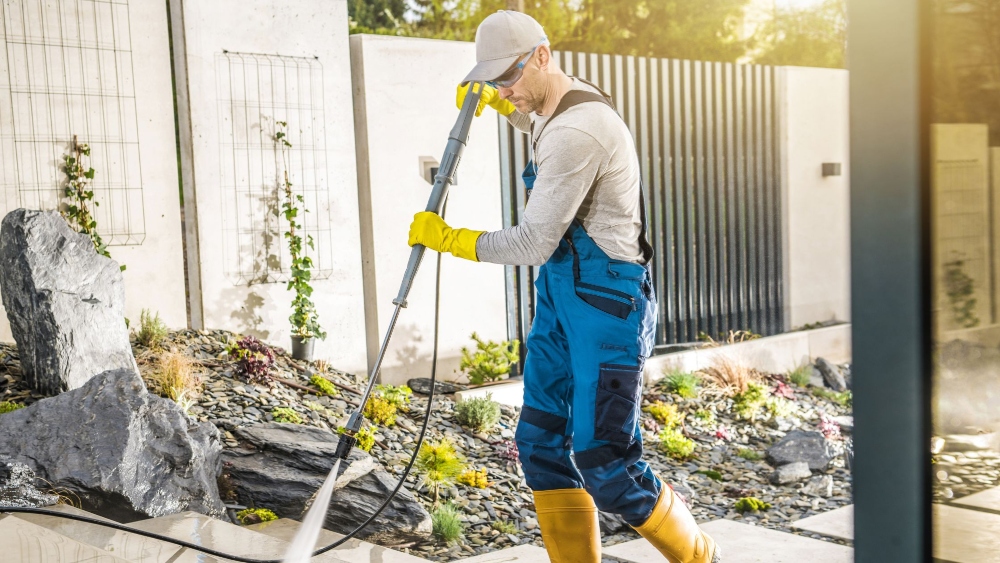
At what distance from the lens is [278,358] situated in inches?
267

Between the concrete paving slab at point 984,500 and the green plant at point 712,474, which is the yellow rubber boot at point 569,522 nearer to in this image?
the concrete paving slab at point 984,500

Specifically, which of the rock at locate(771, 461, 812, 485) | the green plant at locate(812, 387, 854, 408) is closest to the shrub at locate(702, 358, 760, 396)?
the green plant at locate(812, 387, 854, 408)

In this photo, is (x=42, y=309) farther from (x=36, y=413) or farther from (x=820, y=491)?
(x=820, y=491)

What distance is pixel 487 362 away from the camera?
753 centimetres

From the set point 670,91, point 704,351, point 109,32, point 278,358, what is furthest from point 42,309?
point 670,91

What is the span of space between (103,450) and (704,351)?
5777mm

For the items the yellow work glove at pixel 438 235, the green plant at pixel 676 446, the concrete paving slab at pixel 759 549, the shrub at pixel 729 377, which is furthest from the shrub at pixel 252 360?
the shrub at pixel 729 377

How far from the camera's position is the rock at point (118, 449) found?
13.0 ft

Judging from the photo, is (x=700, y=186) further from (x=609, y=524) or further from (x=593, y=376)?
(x=593, y=376)

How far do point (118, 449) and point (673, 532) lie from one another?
7.72 ft

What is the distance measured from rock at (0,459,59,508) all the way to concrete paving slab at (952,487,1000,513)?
11.4ft

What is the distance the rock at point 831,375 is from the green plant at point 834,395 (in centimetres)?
26

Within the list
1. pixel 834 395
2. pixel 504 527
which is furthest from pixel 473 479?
pixel 834 395

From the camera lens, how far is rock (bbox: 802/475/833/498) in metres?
5.96
